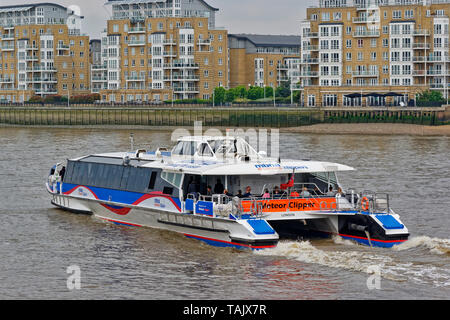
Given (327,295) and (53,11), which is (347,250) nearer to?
(327,295)

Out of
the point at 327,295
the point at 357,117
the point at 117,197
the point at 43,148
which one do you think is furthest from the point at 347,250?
the point at 357,117

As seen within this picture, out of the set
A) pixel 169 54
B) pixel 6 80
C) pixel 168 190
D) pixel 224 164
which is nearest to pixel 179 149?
pixel 168 190

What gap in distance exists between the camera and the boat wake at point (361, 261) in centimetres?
2264

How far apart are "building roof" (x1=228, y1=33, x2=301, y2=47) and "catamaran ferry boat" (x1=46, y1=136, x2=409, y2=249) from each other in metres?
115

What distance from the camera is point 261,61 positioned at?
146500 millimetres

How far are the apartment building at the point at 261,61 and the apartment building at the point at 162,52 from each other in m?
9.13

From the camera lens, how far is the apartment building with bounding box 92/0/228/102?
126812mm

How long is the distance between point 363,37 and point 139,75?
3669 cm

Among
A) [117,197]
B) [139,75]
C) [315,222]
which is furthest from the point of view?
[139,75]

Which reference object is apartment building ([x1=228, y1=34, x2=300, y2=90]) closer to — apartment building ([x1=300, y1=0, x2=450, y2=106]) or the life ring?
apartment building ([x1=300, y1=0, x2=450, y2=106])

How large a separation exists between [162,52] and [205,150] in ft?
326

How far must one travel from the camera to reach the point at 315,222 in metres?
27.5

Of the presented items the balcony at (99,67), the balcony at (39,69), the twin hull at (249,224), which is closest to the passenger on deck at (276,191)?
the twin hull at (249,224)

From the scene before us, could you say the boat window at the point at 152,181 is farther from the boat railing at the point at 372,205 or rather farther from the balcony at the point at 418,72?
the balcony at the point at 418,72
